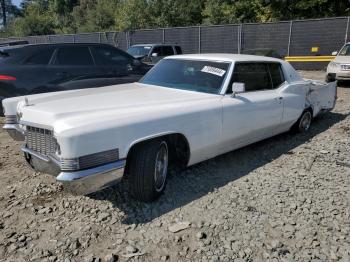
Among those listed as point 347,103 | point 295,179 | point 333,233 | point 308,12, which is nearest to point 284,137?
point 295,179

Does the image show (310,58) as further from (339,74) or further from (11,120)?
(11,120)

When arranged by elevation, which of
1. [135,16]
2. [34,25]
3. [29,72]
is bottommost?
[29,72]

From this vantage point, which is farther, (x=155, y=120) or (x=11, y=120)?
(x=11, y=120)

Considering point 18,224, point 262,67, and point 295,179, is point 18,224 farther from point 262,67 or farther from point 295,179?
point 262,67

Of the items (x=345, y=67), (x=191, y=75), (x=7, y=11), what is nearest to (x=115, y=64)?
(x=191, y=75)

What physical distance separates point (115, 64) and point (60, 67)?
1.29 meters

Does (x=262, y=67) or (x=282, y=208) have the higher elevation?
(x=262, y=67)

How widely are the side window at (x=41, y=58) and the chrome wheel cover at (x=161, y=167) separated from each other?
441 cm

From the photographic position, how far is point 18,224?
3363mm

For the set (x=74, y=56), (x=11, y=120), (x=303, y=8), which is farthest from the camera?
(x=303, y=8)

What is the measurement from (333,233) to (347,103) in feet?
23.2

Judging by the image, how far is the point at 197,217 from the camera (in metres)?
3.50

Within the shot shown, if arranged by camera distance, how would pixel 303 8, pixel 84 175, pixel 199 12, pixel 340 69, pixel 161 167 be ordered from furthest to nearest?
pixel 199 12, pixel 303 8, pixel 340 69, pixel 161 167, pixel 84 175

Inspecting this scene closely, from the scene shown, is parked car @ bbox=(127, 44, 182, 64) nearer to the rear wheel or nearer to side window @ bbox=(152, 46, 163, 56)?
side window @ bbox=(152, 46, 163, 56)
